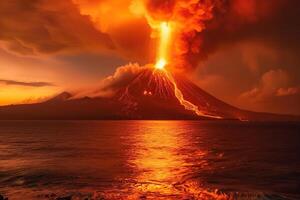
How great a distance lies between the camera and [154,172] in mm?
42594

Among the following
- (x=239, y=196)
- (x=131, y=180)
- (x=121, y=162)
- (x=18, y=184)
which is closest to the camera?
(x=239, y=196)

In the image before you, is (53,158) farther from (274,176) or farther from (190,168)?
(274,176)

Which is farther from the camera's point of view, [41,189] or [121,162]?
[121,162]

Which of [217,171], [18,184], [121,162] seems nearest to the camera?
[18,184]

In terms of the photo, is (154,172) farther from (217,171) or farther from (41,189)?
(41,189)

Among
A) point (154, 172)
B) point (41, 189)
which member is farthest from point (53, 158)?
point (41, 189)

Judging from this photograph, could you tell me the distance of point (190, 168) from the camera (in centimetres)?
4612

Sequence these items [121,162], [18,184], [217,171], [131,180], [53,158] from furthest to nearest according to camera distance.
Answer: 1. [53,158]
2. [121,162]
3. [217,171]
4. [131,180]
5. [18,184]

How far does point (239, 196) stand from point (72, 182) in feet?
49.5

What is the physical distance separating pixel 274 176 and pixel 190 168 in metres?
9.89

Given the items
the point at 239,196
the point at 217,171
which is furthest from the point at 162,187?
the point at 217,171

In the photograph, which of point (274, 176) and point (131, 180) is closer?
point (131, 180)

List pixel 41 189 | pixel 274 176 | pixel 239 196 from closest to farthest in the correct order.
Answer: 1. pixel 239 196
2. pixel 41 189
3. pixel 274 176

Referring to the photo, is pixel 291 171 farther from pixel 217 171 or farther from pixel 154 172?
pixel 154 172
